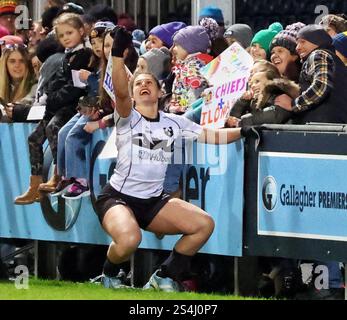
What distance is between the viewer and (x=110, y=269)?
1361 cm

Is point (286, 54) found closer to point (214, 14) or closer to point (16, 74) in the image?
point (214, 14)

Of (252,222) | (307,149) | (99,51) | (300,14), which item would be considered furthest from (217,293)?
(300,14)

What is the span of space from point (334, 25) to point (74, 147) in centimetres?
267

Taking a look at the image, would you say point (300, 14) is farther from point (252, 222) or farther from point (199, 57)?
point (252, 222)

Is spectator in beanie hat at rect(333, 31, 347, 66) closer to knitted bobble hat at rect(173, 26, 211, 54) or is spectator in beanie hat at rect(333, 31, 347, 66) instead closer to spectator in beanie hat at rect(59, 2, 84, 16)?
knitted bobble hat at rect(173, 26, 211, 54)

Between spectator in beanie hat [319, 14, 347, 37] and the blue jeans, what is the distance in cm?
239

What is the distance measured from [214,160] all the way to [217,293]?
114 centimetres

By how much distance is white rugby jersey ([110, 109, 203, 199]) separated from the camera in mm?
13250

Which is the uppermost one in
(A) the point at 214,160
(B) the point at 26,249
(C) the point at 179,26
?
(C) the point at 179,26

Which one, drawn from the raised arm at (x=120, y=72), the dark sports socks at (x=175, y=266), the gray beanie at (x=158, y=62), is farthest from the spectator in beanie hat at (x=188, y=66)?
the dark sports socks at (x=175, y=266)

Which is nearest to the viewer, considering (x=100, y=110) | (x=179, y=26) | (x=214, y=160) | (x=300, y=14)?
(x=214, y=160)

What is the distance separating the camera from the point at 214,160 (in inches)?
541

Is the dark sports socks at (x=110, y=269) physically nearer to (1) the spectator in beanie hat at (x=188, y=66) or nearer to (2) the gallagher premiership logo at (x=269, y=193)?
(2) the gallagher premiership logo at (x=269, y=193)

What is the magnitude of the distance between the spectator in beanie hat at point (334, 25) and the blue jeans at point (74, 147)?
239 centimetres
